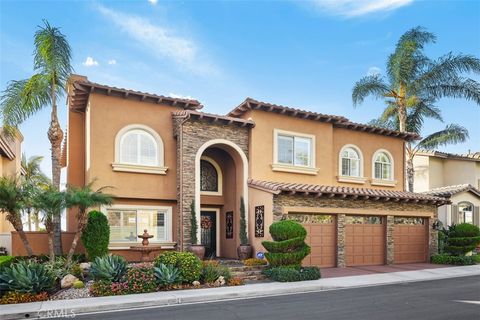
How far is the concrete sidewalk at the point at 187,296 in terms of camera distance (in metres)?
10.9

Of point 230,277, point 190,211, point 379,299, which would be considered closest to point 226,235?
point 190,211

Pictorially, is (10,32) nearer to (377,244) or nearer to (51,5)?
(51,5)

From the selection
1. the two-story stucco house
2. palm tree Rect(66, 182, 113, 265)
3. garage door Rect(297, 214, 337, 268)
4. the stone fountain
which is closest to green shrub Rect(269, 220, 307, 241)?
the two-story stucco house

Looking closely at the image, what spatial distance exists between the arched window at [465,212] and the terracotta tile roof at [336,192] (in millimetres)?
4265

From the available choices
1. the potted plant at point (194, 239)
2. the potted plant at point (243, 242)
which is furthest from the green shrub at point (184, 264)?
the potted plant at point (243, 242)

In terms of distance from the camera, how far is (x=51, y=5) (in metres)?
14.9

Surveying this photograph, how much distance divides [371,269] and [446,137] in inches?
497

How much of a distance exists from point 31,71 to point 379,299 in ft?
54.0

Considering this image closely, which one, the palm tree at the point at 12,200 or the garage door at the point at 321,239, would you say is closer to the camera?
the palm tree at the point at 12,200

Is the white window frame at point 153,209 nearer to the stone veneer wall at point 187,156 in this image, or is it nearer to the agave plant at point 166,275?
the stone veneer wall at point 187,156

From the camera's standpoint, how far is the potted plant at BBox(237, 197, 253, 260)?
18.8 m

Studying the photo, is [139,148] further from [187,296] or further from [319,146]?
[319,146]

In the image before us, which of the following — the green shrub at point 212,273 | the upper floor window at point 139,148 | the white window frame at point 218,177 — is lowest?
the green shrub at point 212,273

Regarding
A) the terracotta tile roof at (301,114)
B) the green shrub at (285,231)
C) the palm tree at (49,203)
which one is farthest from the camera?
the terracotta tile roof at (301,114)
